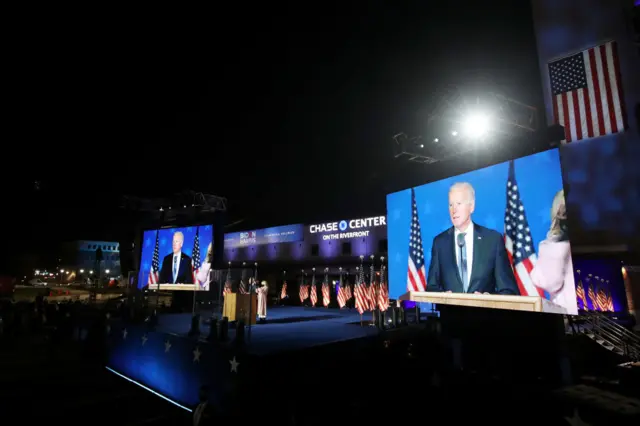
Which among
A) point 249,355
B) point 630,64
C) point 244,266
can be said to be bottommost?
point 249,355

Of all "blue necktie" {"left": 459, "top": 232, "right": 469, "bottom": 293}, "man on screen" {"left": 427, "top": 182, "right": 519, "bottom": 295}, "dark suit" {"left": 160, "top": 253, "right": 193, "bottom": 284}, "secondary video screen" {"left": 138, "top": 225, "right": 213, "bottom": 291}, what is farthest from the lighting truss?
"dark suit" {"left": 160, "top": 253, "right": 193, "bottom": 284}

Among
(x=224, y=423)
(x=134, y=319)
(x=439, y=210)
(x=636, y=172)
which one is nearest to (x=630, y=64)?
(x=636, y=172)

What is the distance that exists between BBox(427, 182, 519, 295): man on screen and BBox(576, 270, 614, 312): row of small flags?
49.5 ft

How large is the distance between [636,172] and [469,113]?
10.4 metres

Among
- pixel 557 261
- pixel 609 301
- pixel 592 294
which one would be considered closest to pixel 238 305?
pixel 557 261

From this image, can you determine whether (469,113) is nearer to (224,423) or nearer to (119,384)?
(224,423)

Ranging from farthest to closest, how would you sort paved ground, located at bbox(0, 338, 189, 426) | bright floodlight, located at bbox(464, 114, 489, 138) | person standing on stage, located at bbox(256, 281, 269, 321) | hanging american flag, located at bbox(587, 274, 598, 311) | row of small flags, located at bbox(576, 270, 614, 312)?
hanging american flag, located at bbox(587, 274, 598, 311) < row of small flags, located at bbox(576, 270, 614, 312) < person standing on stage, located at bbox(256, 281, 269, 321) < bright floodlight, located at bbox(464, 114, 489, 138) < paved ground, located at bbox(0, 338, 189, 426)

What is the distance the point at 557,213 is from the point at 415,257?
430 cm

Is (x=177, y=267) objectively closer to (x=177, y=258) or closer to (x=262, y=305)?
(x=177, y=258)

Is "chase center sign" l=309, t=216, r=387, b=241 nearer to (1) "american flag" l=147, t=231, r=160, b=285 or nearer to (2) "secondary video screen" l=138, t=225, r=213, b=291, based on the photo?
(2) "secondary video screen" l=138, t=225, r=213, b=291

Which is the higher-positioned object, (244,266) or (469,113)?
(469,113)

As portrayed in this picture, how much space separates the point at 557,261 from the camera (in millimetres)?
6883

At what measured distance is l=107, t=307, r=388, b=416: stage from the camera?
662 cm

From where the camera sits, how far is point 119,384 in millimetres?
10180
